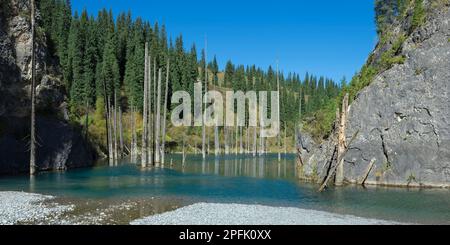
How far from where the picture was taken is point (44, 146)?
45688 millimetres

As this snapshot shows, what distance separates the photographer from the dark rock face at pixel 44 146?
135 ft

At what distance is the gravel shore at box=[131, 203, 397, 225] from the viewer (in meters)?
17.0

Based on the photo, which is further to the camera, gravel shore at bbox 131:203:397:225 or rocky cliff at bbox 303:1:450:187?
rocky cliff at bbox 303:1:450:187

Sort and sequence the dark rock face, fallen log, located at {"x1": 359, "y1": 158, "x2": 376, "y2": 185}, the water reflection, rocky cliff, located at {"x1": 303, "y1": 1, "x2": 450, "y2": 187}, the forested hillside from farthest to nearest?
1. the forested hillside
2. the water reflection
3. the dark rock face
4. fallen log, located at {"x1": 359, "y1": 158, "x2": 376, "y2": 185}
5. rocky cliff, located at {"x1": 303, "y1": 1, "x2": 450, "y2": 187}

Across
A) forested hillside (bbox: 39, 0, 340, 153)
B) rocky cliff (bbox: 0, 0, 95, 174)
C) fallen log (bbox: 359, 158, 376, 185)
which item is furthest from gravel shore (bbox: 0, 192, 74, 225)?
forested hillside (bbox: 39, 0, 340, 153)

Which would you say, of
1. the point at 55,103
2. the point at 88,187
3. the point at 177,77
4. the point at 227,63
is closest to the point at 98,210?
the point at 88,187

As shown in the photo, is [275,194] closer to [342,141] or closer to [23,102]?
[342,141]
